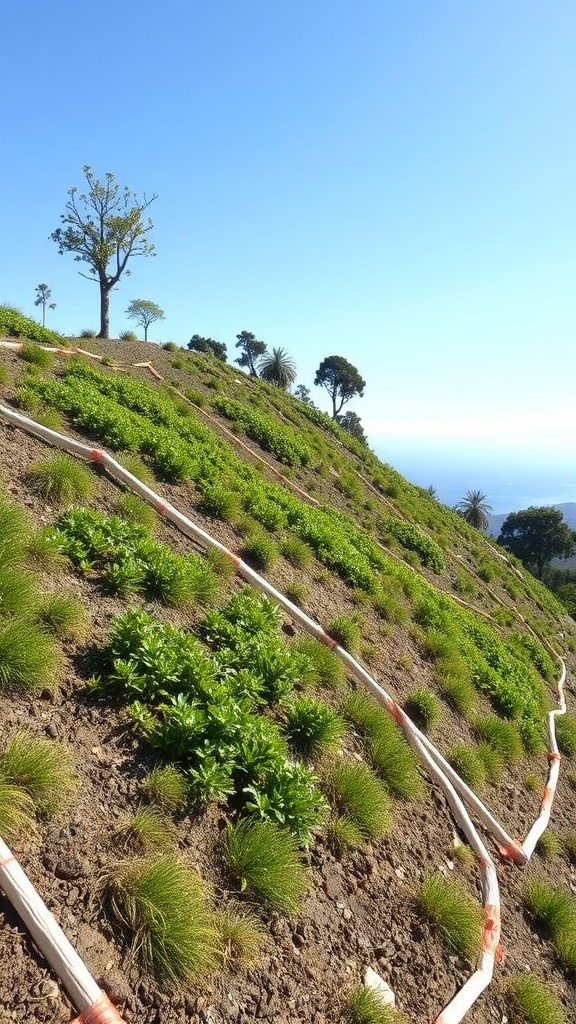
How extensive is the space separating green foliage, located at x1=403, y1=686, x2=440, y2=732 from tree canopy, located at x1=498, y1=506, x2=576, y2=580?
211ft

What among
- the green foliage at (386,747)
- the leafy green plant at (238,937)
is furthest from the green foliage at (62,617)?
the green foliage at (386,747)

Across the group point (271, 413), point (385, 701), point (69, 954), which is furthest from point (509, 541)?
point (69, 954)

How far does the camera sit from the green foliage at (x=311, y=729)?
14.6ft

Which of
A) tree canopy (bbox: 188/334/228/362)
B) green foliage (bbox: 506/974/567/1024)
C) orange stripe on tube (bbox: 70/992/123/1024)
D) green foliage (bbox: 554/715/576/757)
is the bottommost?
green foliage (bbox: 554/715/576/757)

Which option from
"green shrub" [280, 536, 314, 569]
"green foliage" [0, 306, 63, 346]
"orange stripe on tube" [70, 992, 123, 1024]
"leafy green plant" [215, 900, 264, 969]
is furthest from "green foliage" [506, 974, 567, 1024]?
"green foliage" [0, 306, 63, 346]

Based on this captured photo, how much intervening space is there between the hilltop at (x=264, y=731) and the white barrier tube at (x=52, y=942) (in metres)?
0.07

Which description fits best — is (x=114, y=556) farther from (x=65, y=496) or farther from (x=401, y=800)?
(x=401, y=800)

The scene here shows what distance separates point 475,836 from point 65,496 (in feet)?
18.4

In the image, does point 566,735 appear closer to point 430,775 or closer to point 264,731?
point 430,775

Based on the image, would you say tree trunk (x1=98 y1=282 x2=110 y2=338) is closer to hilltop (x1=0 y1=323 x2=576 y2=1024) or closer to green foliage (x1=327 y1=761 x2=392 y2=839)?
hilltop (x1=0 y1=323 x2=576 y2=1024)

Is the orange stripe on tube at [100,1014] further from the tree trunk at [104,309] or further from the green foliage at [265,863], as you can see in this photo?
the tree trunk at [104,309]

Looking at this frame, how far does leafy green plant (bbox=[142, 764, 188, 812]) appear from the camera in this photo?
3.20 m

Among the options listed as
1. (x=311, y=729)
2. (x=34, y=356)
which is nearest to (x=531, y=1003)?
(x=311, y=729)

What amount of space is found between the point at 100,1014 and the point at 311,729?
2.49 m
